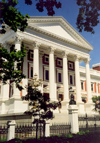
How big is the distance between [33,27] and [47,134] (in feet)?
60.2

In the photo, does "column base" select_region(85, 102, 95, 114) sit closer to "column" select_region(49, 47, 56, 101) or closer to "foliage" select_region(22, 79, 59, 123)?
"column" select_region(49, 47, 56, 101)

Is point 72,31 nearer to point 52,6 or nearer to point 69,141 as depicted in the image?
point 52,6

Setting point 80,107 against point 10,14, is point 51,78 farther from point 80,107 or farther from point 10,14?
point 10,14

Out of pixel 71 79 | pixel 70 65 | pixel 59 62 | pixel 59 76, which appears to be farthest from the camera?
pixel 70 65

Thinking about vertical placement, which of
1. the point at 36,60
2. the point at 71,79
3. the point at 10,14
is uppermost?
the point at 36,60

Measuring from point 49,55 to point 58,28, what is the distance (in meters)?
5.67

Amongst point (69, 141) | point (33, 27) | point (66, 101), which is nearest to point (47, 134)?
point (69, 141)

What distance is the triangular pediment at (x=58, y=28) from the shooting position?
27.8 m

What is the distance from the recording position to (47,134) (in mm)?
12633

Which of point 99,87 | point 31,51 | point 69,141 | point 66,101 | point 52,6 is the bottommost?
point 69,141

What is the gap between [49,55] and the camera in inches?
1152

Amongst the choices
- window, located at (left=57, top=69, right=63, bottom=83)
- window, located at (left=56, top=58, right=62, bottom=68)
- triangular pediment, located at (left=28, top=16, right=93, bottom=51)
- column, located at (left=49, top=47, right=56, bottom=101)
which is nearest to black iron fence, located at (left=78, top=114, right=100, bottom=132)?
column, located at (left=49, top=47, right=56, bottom=101)

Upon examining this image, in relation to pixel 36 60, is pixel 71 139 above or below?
below

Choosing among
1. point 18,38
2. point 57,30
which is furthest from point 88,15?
point 57,30
